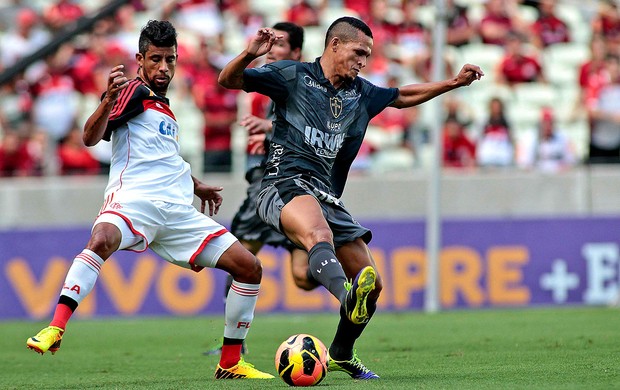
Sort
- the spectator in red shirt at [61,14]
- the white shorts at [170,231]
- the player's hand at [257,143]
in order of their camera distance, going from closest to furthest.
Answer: the white shorts at [170,231] → the player's hand at [257,143] → the spectator in red shirt at [61,14]

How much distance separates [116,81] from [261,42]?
94 cm

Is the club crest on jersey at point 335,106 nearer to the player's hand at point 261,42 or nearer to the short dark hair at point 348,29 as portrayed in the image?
the short dark hair at point 348,29

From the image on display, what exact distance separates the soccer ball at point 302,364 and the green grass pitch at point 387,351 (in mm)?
133

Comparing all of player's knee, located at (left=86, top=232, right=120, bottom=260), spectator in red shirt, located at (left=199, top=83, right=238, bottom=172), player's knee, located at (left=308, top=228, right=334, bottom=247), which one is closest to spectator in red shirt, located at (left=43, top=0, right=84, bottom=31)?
spectator in red shirt, located at (left=199, top=83, right=238, bottom=172)

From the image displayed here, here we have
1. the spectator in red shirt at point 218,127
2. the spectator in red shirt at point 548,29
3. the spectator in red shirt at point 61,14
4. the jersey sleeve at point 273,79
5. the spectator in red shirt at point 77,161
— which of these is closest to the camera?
the jersey sleeve at point 273,79

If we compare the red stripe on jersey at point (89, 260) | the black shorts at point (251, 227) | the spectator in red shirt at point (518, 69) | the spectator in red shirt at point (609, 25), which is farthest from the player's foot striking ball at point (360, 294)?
the spectator in red shirt at point (609, 25)

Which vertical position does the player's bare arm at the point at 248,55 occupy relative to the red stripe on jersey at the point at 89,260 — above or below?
above

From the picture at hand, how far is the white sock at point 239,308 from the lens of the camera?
748cm

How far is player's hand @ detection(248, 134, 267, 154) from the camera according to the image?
935cm

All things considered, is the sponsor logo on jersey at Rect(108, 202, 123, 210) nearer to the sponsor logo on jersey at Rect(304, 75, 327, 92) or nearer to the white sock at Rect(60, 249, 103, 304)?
the white sock at Rect(60, 249, 103, 304)

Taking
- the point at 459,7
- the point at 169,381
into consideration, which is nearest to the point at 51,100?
the point at 459,7

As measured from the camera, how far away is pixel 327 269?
6.80 meters

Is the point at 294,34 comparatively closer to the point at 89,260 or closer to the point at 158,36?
the point at 158,36

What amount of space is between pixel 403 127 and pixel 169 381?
1024cm
